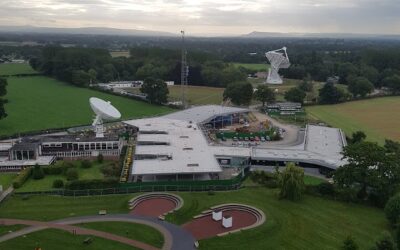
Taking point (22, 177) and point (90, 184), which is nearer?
point (90, 184)

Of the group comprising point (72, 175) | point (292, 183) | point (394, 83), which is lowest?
point (72, 175)

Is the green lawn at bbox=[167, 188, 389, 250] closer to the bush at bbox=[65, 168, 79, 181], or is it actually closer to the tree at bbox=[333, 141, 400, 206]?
the tree at bbox=[333, 141, 400, 206]

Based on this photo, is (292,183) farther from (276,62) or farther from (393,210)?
(276,62)

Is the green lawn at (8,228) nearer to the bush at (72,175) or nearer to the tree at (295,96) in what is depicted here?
the bush at (72,175)

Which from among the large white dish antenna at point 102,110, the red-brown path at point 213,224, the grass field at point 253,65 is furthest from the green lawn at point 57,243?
the grass field at point 253,65

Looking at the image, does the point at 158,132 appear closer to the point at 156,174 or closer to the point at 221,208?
the point at 156,174

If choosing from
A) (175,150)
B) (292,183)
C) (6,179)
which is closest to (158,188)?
(175,150)
